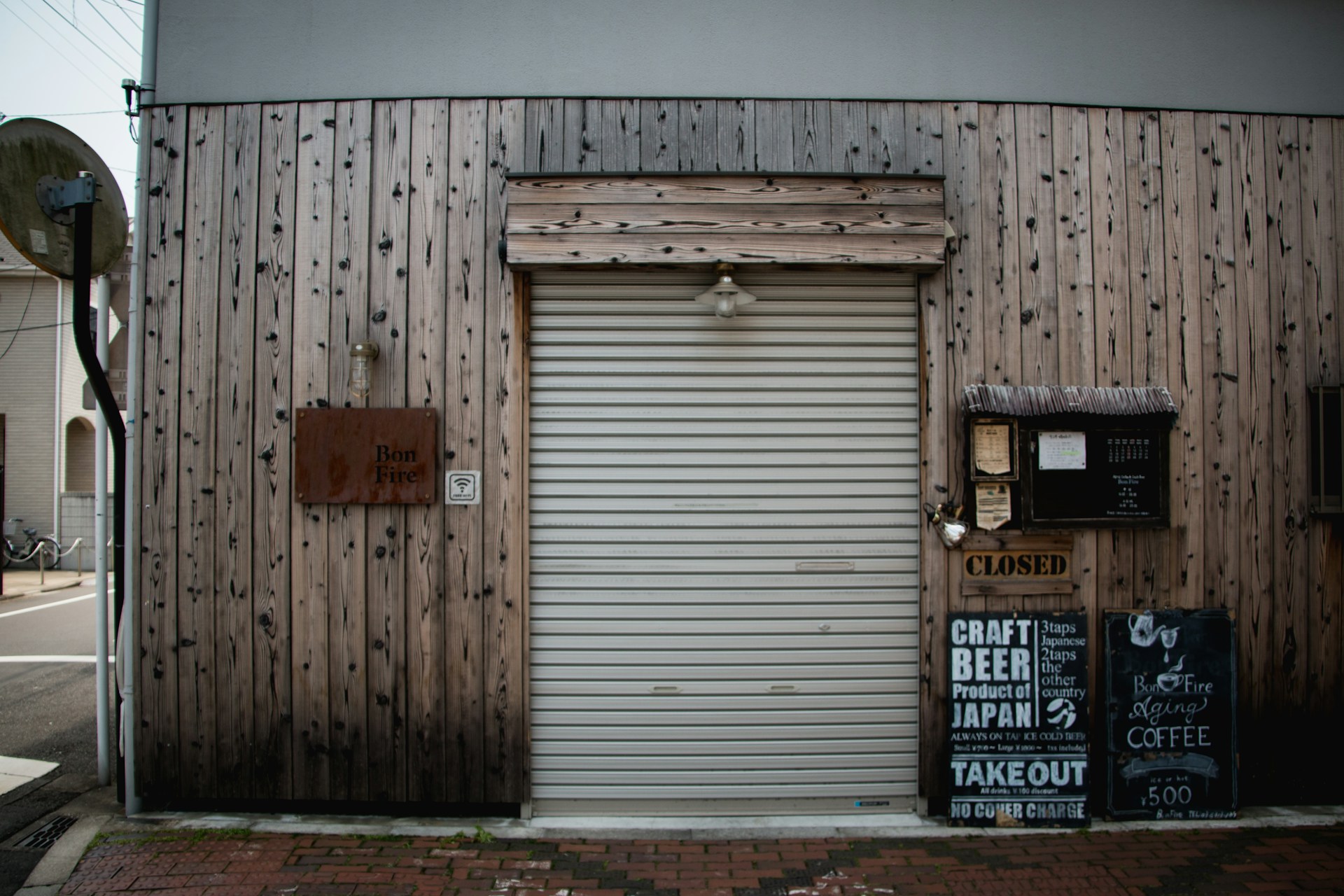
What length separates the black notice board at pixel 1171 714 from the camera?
421cm

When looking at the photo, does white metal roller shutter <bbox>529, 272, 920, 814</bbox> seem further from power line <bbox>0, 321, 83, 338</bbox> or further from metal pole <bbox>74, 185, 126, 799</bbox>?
power line <bbox>0, 321, 83, 338</bbox>

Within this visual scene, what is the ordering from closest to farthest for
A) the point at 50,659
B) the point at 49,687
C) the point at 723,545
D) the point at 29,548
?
the point at 723,545
the point at 49,687
the point at 50,659
the point at 29,548

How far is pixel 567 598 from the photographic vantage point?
4336mm

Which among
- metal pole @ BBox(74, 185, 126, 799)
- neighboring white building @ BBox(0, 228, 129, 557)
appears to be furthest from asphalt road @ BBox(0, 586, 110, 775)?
neighboring white building @ BBox(0, 228, 129, 557)

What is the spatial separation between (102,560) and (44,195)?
7.48 ft

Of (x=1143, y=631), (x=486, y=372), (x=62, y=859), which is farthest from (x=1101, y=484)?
(x=62, y=859)

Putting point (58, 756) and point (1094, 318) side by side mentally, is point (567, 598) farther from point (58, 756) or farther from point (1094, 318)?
point (58, 756)

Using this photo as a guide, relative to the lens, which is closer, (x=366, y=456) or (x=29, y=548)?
(x=366, y=456)

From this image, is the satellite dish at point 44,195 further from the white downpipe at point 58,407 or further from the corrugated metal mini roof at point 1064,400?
the white downpipe at point 58,407

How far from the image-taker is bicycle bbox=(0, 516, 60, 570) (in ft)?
47.9

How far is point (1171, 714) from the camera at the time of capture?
14.0ft

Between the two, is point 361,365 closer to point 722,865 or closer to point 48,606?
point 722,865

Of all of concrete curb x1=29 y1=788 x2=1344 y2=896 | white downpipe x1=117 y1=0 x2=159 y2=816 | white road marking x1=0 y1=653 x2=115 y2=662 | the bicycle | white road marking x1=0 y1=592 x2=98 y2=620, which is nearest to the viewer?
concrete curb x1=29 y1=788 x2=1344 y2=896

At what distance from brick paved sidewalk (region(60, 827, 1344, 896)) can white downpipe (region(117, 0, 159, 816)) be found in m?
0.76
